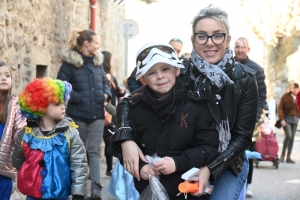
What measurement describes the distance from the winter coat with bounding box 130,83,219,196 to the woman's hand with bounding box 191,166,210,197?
1.5 inches

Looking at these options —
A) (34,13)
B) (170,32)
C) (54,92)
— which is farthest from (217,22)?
(170,32)

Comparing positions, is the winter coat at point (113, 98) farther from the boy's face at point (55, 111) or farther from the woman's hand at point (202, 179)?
the woman's hand at point (202, 179)

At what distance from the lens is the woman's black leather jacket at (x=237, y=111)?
366cm

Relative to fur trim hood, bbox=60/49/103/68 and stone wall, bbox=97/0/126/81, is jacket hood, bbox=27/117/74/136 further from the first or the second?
stone wall, bbox=97/0/126/81

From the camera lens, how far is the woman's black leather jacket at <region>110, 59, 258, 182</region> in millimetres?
3660

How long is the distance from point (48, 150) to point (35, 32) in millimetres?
3959

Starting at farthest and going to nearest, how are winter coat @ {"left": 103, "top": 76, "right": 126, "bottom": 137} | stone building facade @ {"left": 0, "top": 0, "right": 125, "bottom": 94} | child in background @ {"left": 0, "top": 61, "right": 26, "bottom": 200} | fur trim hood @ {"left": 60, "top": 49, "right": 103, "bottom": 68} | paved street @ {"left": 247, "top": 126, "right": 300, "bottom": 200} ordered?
winter coat @ {"left": 103, "top": 76, "right": 126, "bottom": 137}, paved street @ {"left": 247, "top": 126, "right": 300, "bottom": 200}, fur trim hood @ {"left": 60, "top": 49, "right": 103, "bottom": 68}, stone building facade @ {"left": 0, "top": 0, "right": 125, "bottom": 94}, child in background @ {"left": 0, "top": 61, "right": 26, "bottom": 200}

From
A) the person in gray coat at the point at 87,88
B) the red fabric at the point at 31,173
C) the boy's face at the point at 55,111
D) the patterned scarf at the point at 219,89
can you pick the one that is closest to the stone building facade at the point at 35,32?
the person in gray coat at the point at 87,88

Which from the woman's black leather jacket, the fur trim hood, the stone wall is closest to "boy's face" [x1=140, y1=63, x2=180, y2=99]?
the woman's black leather jacket

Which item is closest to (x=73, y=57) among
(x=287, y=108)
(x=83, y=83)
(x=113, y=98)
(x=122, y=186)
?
(x=83, y=83)

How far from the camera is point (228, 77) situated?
369 centimetres

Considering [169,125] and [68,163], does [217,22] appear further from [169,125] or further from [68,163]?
[68,163]

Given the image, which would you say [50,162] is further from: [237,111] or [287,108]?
[287,108]

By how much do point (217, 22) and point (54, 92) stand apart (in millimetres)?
1839
